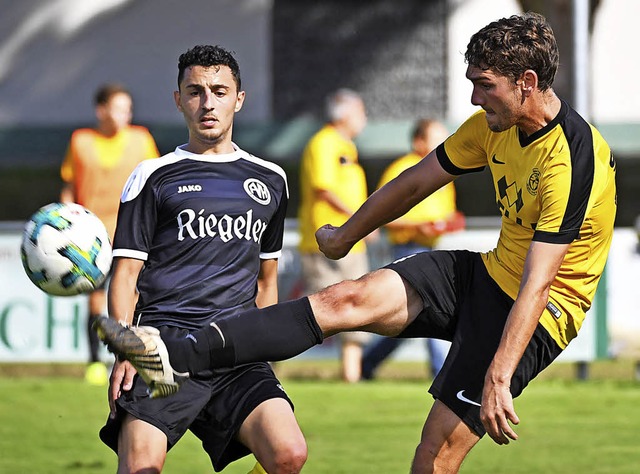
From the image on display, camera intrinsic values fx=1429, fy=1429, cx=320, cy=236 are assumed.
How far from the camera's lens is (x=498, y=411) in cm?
513

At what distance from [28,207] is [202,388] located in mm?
15286

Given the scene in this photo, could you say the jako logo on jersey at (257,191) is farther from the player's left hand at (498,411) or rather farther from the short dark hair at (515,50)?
the player's left hand at (498,411)

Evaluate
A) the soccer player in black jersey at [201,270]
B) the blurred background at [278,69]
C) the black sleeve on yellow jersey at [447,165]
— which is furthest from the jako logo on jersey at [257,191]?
the blurred background at [278,69]

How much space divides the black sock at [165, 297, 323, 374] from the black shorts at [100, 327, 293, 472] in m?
0.14

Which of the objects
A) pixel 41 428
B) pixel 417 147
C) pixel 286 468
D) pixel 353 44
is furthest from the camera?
pixel 353 44

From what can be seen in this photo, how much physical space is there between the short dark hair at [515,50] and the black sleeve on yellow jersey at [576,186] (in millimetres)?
246

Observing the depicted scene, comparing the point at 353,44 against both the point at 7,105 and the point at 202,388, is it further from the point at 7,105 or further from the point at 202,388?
the point at 202,388

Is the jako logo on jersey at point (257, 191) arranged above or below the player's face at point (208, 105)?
below

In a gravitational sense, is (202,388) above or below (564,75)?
below

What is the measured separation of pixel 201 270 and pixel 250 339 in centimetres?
38

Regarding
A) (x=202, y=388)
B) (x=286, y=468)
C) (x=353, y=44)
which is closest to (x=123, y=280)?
(x=202, y=388)

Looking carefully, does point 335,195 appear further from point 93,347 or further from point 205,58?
point 205,58

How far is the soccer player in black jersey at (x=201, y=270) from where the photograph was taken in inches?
212

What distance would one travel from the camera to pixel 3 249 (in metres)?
11.3
